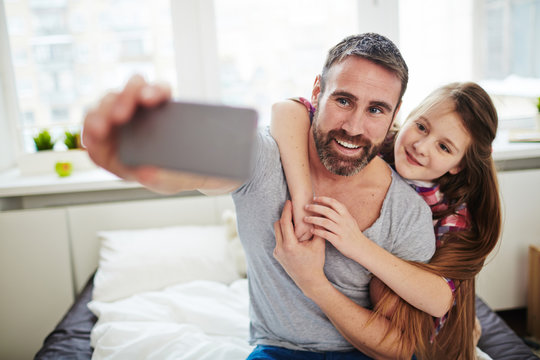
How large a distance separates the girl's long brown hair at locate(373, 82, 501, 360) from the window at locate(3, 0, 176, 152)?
1.59 meters

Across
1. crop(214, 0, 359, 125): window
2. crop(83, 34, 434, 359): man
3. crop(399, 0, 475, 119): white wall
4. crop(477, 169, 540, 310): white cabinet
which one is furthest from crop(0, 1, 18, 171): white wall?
crop(477, 169, 540, 310): white cabinet

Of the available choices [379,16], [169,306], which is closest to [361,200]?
[169,306]

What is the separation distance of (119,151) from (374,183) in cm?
79

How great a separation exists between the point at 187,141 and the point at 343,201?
0.71m

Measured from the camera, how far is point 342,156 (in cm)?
98

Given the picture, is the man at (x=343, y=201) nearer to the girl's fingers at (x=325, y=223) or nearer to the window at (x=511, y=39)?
→ the girl's fingers at (x=325, y=223)

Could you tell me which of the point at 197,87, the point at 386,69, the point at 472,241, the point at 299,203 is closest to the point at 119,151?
the point at 299,203

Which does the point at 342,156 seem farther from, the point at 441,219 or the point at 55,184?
the point at 55,184

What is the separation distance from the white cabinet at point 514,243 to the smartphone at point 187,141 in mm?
1971

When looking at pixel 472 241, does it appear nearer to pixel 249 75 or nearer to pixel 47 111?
pixel 249 75

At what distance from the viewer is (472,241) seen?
3.69ft

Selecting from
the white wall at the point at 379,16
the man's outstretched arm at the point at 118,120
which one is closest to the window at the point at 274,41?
the white wall at the point at 379,16

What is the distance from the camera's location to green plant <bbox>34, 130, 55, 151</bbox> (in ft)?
7.11

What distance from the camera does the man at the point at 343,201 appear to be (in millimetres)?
946
